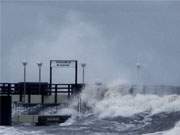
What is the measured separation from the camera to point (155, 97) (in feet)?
192

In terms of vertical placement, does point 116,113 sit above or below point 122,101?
below

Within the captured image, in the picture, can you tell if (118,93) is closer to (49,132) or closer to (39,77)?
(39,77)

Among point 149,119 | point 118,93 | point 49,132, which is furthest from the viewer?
point 118,93

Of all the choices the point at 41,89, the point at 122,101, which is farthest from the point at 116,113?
the point at 41,89

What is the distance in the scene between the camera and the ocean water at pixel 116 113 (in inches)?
1917

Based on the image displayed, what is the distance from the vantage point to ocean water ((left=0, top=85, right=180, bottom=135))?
48.7 m

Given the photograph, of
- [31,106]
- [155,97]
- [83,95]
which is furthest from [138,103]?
[31,106]

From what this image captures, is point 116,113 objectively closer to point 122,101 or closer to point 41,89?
point 122,101

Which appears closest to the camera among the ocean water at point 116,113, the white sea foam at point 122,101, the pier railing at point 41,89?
the ocean water at point 116,113

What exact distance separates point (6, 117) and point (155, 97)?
35.5 ft

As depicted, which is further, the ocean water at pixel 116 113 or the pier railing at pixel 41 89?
the pier railing at pixel 41 89

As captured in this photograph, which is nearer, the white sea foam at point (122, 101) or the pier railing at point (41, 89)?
the white sea foam at point (122, 101)

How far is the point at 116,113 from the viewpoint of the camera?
194ft

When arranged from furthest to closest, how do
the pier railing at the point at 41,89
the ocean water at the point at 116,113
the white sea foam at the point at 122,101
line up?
1. the pier railing at the point at 41,89
2. the white sea foam at the point at 122,101
3. the ocean water at the point at 116,113
